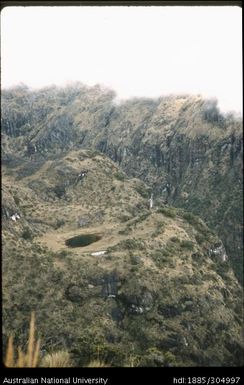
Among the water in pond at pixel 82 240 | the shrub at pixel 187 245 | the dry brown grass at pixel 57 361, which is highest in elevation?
the dry brown grass at pixel 57 361

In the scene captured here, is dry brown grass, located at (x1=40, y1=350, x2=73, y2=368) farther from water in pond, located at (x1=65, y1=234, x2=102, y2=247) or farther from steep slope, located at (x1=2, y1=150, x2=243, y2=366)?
water in pond, located at (x1=65, y1=234, x2=102, y2=247)

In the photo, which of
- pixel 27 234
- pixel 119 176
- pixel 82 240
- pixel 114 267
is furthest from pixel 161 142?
pixel 114 267

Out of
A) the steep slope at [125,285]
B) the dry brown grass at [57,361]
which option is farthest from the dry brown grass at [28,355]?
the steep slope at [125,285]

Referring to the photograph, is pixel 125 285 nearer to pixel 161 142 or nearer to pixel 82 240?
pixel 82 240

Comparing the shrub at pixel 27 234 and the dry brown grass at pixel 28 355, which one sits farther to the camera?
the shrub at pixel 27 234

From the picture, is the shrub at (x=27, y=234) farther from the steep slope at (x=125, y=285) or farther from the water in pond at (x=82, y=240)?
the water in pond at (x=82, y=240)

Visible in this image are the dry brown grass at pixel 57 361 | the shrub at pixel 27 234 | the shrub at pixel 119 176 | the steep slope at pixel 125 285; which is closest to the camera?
the dry brown grass at pixel 57 361
